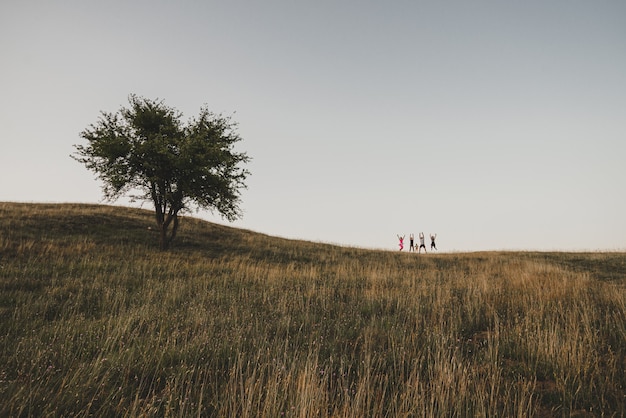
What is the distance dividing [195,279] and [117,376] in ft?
21.4

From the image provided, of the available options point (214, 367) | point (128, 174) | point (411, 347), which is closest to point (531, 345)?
point (411, 347)

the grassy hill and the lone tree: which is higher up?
the lone tree

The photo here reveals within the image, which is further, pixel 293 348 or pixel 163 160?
pixel 163 160

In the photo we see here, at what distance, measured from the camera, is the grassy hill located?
3.21m

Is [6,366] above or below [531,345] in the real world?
below

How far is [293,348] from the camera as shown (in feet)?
15.7

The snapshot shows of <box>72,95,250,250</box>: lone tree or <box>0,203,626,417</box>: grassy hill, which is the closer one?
<box>0,203,626,417</box>: grassy hill

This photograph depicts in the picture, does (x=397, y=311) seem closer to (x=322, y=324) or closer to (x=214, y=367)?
(x=322, y=324)

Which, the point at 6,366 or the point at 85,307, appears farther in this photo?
the point at 85,307

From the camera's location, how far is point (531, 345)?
4.67 metres

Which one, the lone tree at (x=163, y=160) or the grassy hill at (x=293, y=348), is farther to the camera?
the lone tree at (x=163, y=160)

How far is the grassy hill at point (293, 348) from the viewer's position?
3211 millimetres

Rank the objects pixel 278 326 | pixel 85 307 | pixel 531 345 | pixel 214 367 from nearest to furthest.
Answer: pixel 214 367 → pixel 531 345 → pixel 278 326 → pixel 85 307

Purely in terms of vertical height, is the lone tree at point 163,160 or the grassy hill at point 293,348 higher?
the lone tree at point 163,160
